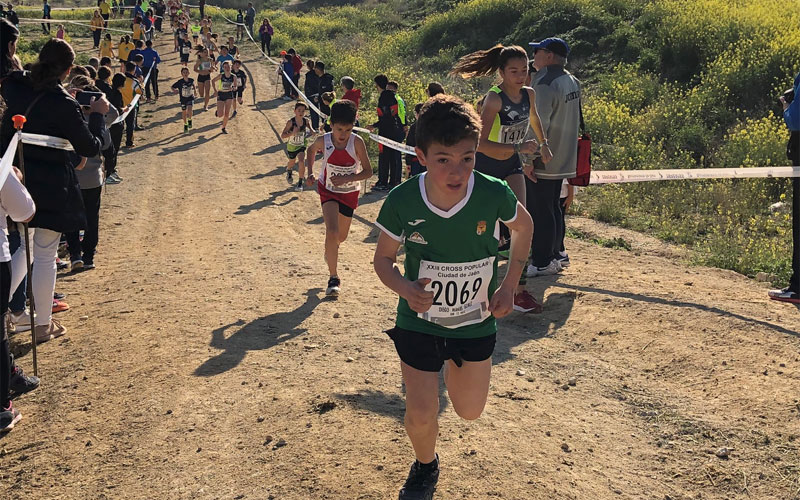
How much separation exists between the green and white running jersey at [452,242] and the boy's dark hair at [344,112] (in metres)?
4.13

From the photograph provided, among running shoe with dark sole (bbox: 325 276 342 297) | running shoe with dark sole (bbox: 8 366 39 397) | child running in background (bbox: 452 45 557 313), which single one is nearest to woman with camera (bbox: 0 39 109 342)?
running shoe with dark sole (bbox: 8 366 39 397)

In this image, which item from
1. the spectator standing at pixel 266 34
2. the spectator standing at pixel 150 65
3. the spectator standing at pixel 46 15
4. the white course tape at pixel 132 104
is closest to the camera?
the white course tape at pixel 132 104

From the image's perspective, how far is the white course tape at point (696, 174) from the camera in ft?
26.7

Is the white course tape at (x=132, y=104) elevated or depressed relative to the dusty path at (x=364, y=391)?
elevated

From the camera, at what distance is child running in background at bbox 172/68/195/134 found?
20547mm

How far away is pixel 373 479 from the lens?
4.46m

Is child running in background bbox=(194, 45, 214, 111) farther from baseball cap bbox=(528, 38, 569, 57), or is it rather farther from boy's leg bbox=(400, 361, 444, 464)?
boy's leg bbox=(400, 361, 444, 464)

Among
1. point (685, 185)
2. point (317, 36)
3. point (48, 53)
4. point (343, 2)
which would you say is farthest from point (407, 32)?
point (48, 53)

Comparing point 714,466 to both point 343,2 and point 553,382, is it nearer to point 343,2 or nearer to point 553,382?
point 553,382

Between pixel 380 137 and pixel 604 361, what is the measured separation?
860cm

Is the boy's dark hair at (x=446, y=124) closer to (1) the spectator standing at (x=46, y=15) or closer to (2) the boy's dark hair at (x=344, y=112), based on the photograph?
(2) the boy's dark hair at (x=344, y=112)

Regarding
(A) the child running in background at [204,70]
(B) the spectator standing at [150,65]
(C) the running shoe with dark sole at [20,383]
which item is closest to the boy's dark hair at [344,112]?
(C) the running shoe with dark sole at [20,383]

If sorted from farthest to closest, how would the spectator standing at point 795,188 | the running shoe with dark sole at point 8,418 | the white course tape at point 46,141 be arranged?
the spectator standing at point 795,188, the white course tape at point 46,141, the running shoe with dark sole at point 8,418

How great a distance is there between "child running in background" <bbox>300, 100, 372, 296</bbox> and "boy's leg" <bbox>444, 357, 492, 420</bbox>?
4.06m
